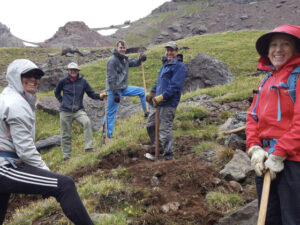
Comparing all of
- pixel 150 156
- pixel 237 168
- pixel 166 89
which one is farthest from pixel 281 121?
pixel 150 156

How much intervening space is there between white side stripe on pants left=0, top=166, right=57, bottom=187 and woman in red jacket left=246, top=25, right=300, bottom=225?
8.25 ft

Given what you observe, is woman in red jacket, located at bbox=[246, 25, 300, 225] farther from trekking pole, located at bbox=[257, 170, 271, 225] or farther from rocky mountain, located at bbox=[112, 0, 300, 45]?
rocky mountain, located at bbox=[112, 0, 300, 45]

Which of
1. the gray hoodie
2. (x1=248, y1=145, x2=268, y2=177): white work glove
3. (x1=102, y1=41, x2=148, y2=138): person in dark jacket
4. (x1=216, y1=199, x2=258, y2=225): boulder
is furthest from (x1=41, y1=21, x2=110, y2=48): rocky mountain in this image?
(x1=248, y1=145, x2=268, y2=177): white work glove

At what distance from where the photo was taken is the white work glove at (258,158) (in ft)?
10.1

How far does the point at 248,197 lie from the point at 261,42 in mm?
2674

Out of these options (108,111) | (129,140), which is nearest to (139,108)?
(108,111)

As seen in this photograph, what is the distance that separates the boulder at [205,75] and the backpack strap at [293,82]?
13569mm

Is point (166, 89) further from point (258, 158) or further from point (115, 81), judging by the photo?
point (258, 158)

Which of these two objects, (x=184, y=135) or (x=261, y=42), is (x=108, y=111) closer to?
(x=184, y=135)

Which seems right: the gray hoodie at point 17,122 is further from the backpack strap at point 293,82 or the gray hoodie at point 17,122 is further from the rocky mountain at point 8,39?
the rocky mountain at point 8,39

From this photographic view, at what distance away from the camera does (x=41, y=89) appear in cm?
2169

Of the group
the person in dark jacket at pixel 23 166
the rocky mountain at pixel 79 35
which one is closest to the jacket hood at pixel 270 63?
the person in dark jacket at pixel 23 166

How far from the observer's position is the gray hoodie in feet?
12.0

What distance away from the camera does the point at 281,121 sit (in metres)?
3.04
